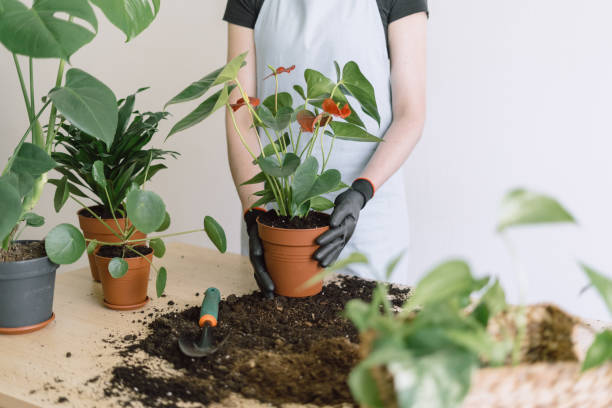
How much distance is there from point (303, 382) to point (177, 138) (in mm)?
2113

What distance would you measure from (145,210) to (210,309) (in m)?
0.22

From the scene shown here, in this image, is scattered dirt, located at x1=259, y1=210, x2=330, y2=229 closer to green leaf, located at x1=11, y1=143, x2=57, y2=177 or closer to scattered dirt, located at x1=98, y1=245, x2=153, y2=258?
scattered dirt, located at x1=98, y1=245, x2=153, y2=258

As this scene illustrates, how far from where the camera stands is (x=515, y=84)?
192cm

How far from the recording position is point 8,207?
724mm

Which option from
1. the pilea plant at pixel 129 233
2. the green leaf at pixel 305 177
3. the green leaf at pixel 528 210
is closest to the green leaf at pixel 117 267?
the pilea plant at pixel 129 233

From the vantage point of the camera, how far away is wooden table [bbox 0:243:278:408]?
69 centimetres

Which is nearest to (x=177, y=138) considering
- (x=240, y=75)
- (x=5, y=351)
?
(x=240, y=75)

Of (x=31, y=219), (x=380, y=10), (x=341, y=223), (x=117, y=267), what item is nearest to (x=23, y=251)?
(x=31, y=219)

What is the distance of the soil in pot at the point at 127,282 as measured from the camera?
38.3 inches

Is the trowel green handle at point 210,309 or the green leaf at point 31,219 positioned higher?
the green leaf at point 31,219

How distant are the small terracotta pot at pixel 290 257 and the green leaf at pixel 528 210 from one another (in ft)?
1.93

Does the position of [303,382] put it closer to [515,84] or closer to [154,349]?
[154,349]

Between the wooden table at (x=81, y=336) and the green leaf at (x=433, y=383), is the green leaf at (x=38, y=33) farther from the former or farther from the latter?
the green leaf at (x=433, y=383)

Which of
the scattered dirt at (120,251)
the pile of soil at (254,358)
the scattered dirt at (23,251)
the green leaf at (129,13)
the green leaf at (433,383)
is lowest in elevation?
the pile of soil at (254,358)
